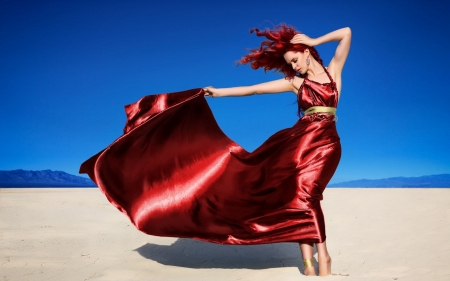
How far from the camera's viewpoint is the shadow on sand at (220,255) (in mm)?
5637

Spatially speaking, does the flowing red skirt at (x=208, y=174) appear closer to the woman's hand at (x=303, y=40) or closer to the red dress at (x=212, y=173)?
the red dress at (x=212, y=173)

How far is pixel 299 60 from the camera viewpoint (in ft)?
15.5

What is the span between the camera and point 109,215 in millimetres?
9188

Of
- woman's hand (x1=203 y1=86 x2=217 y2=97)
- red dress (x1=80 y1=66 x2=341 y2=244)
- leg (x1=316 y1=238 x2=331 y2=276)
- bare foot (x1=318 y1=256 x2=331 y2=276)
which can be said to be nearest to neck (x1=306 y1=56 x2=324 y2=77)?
red dress (x1=80 y1=66 x2=341 y2=244)

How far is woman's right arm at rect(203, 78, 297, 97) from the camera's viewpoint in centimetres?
496

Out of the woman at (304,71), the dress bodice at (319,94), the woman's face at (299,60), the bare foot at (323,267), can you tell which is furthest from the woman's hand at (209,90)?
the bare foot at (323,267)

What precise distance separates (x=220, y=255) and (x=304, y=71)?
3.02 meters

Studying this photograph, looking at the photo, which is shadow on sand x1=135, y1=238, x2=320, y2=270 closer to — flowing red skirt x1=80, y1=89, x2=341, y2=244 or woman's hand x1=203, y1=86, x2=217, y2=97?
flowing red skirt x1=80, y1=89, x2=341, y2=244

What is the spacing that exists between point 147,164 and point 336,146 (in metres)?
2.21

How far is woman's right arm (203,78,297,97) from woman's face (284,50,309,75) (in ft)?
0.77

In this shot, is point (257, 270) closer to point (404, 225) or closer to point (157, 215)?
point (157, 215)

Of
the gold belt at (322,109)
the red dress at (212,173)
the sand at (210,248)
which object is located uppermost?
the gold belt at (322,109)

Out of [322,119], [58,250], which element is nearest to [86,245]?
[58,250]

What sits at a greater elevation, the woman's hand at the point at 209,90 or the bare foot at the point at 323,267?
the woman's hand at the point at 209,90
